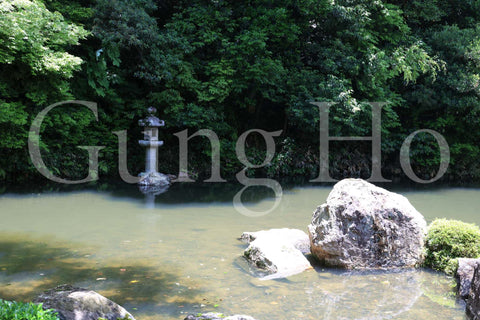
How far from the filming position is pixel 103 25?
13.0 m

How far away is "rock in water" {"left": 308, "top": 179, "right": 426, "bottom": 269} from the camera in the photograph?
562cm

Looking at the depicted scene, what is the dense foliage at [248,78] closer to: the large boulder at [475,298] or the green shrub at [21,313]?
the green shrub at [21,313]

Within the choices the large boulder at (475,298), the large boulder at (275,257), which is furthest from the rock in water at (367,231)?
the large boulder at (475,298)

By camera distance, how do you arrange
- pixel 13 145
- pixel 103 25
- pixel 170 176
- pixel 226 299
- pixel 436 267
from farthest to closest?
pixel 170 176 → pixel 103 25 → pixel 13 145 → pixel 436 267 → pixel 226 299

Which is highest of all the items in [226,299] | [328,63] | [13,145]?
[328,63]

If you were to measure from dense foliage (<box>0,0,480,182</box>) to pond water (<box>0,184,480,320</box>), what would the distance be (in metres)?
4.24

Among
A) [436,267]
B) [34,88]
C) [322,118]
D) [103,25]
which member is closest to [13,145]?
[34,88]

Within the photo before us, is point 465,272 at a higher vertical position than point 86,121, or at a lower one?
lower

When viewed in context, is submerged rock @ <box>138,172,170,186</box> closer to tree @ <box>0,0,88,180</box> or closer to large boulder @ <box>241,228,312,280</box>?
tree @ <box>0,0,88,180</box>

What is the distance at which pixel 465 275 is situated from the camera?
15.4 ft

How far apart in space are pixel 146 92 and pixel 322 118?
20.0 ft

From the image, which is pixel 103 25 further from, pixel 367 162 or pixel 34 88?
pixel 367 162

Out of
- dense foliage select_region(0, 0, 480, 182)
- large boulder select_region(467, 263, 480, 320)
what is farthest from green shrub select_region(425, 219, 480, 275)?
dense foliage select_region(0, 0, 480, 182)

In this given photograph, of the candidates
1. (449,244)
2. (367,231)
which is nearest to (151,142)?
(367,231)
